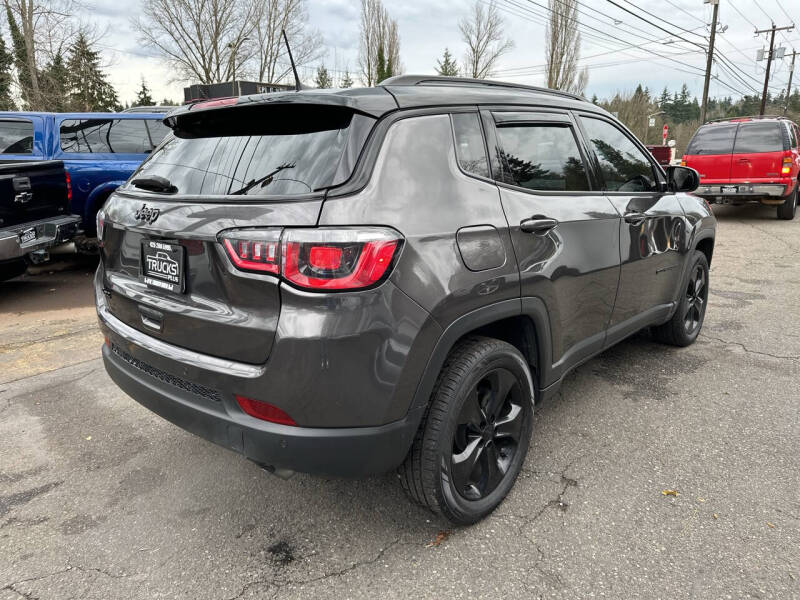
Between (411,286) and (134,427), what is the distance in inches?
86.5

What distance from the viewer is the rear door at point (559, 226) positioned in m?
2.39

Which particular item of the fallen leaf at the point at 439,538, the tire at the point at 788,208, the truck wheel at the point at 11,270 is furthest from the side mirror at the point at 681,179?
the tire at the point at 788,208

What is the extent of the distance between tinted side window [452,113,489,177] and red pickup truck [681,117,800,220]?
10404 mm

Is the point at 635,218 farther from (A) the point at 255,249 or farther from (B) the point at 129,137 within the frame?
(B) the point at 129,137

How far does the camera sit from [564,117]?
292 centimetres

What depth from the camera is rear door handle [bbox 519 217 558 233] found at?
235cm

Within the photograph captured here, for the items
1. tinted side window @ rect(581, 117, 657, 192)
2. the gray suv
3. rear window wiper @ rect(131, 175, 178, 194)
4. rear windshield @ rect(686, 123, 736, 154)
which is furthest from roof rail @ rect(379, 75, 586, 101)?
rear windshield @ rect(686, 123, 736, 154)

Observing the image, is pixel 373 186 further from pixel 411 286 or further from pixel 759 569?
pixel 759 569

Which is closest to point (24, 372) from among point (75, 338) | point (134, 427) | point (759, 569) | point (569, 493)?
point (75, 338)

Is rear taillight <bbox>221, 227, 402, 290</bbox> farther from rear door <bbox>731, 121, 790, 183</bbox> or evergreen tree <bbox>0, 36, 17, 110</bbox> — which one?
evergreen tree <bbox>0, 36, 17, 110</bbox>

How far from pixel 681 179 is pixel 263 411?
3.32 m

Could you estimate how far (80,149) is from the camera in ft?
23.6

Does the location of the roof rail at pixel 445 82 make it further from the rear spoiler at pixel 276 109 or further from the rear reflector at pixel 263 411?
the rear reflector at pixel 263 411

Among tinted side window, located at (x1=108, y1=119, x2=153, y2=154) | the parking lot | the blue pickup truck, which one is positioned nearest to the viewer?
the parking lot
